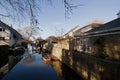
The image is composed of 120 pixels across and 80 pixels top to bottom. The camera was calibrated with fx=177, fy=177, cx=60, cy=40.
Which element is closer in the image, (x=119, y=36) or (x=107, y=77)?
(x=107, y=77)

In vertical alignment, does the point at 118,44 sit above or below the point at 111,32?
below

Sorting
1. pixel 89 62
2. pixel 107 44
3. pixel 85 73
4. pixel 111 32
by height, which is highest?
pixel 111 32

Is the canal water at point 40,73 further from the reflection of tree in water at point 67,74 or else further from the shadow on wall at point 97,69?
the shadow on wall at point 97,69

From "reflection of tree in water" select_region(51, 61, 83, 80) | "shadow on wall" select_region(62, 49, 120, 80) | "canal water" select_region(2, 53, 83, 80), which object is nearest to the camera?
"shadow on wall" select_region(62, 49, 120, 80)

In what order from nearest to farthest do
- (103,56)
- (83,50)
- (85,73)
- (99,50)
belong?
(85,73) < (103,56) < (99,50) < (83,50)

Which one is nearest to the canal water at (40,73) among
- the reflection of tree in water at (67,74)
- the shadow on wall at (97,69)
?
the reflection of tree in water at (67,74)

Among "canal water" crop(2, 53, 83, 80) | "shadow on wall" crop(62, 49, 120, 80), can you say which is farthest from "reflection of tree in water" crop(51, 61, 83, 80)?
"shadow on wall" crop(62, 49, 120, 80)

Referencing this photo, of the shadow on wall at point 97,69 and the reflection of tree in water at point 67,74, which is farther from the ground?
the shadow on wall at point 97,69

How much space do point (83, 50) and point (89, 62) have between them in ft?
30.3

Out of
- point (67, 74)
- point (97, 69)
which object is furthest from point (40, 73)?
point (97, 69)

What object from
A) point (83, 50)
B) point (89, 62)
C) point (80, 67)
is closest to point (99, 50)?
point (80, 67)

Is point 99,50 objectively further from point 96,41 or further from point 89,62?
point 89,62

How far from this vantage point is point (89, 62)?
14.7 meters

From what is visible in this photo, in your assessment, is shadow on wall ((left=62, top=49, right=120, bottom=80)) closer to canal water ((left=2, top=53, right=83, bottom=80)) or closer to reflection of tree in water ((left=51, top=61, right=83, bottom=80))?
reflection of tree in water ((left=51, top=61, right=83, bottom=80))
